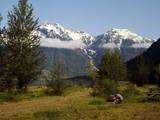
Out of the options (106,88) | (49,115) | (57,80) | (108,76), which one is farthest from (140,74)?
(49,115)

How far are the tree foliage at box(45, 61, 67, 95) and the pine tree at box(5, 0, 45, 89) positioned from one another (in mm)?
3071

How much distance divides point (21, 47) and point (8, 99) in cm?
828

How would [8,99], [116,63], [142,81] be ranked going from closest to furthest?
[8,99] < [116,63] < [142,81]

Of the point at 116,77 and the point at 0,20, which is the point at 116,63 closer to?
the point at 116,77

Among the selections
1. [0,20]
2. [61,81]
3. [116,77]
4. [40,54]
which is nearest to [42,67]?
[40,54]

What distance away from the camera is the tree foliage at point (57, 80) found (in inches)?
1252

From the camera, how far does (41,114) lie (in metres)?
13.9

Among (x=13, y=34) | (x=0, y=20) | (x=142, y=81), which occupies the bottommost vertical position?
(x=142, y=81)

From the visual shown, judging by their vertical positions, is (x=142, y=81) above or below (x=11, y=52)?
below

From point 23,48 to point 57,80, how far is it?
740cm

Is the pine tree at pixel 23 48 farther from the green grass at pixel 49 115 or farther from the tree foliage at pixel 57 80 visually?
the green grass at pixel 49 115

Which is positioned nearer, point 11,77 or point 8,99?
point 8,99

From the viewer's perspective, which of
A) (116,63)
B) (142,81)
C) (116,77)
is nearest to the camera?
(116,77)

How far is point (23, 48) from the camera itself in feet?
94.9
